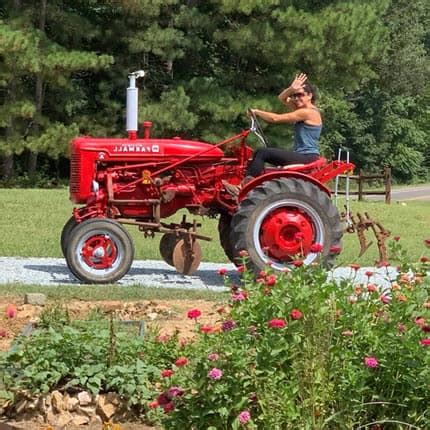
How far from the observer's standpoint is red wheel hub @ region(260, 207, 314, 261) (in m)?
9.62

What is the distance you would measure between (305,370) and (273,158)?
586 cm

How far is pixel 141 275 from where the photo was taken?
35.4 ft

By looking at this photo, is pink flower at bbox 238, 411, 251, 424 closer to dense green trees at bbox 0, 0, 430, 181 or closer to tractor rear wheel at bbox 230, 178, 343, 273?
tractor rear wheel at bbox 230, 178, 343, 273

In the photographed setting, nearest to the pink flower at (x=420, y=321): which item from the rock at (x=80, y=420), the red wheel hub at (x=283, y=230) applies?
the rock at (x=80, y=420)

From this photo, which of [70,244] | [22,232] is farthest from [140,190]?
[22,232]

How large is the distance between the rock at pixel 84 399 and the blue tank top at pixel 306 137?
533 centimetres

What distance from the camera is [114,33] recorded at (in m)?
29.2

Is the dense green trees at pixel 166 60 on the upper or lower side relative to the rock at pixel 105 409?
upper

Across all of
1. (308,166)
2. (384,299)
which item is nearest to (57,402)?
(384,299)

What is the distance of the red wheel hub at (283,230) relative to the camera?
9.62 metres

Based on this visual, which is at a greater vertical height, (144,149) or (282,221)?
(144,149)

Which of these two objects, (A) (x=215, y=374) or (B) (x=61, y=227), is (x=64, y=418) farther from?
(B) (x=61, y=227)

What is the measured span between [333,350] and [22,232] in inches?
479

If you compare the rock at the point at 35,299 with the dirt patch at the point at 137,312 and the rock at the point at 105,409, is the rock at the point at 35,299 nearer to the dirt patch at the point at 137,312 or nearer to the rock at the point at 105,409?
the dirt patch at the point at 137,312
